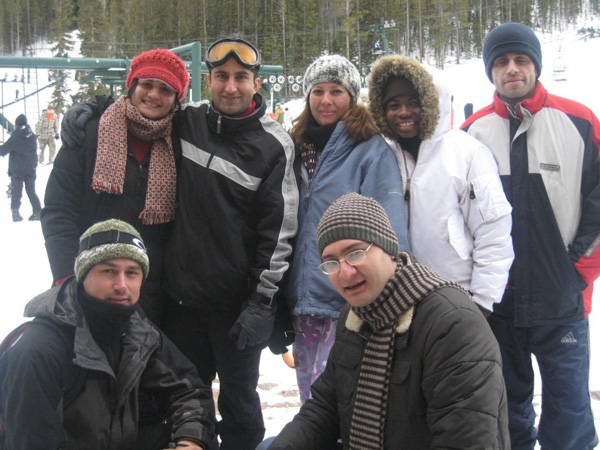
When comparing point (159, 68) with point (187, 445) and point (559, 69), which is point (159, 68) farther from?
point (559, 69)

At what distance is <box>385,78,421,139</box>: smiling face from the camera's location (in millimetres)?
2373

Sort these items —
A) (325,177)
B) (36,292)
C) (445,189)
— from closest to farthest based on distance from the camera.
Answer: (445,189) → (325,177) → (36,292)

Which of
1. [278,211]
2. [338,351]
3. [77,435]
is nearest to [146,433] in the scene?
[77,435]

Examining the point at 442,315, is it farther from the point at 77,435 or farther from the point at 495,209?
the point at 77,435

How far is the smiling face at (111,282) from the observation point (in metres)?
1.97

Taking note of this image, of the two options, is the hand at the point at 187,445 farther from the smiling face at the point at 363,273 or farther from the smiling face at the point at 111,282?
the smiling face at the point at 363,273

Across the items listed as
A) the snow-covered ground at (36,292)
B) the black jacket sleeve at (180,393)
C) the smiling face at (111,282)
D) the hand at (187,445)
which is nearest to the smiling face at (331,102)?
the smiling face at (111,282)

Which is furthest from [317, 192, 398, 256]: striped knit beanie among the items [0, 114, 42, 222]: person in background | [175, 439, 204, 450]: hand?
[0, 114, 42, 222]: person in background

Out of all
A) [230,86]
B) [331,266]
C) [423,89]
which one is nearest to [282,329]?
[331,266]

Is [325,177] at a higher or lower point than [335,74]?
lower


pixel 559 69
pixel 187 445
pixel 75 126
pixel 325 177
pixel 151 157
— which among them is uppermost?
pixel 559 69

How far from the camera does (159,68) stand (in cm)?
236

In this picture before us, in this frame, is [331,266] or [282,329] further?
[282,329]

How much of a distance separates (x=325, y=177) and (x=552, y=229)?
3.34ft
